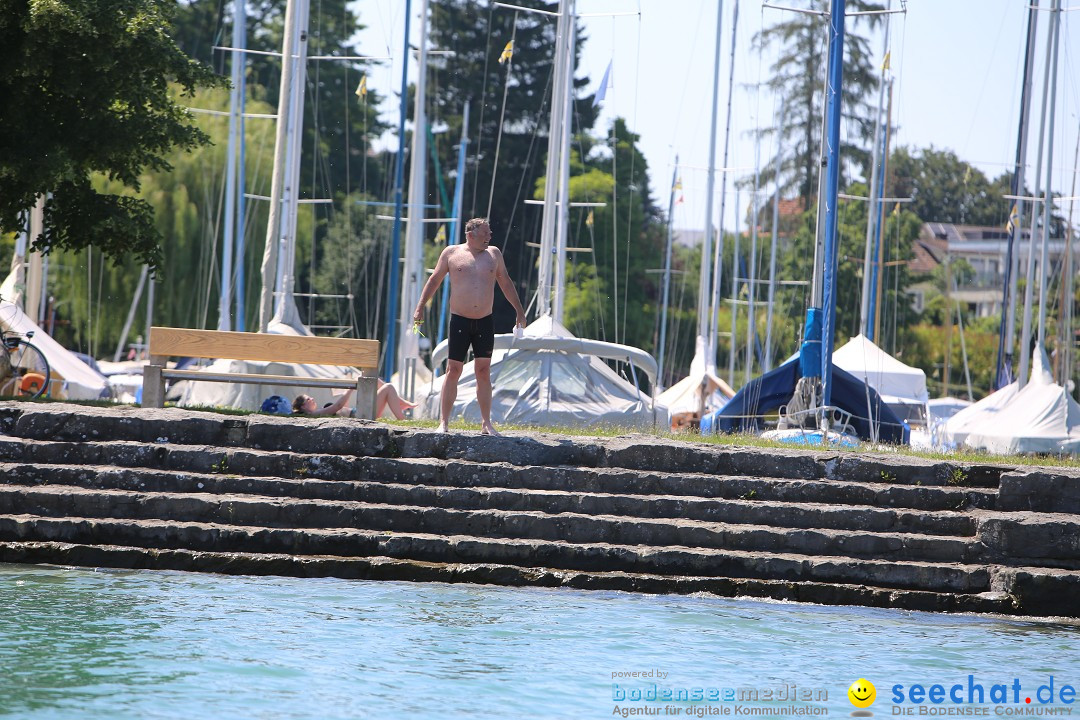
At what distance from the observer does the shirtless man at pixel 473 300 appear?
10.6 m

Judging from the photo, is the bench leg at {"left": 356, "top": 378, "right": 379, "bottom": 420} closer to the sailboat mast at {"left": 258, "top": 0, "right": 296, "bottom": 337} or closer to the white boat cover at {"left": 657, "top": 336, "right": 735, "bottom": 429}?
the sailboat mast at {"left": 258, "top": 0, "right": 296, "bottom": 337}

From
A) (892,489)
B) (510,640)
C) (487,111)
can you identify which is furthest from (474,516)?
(487,111)

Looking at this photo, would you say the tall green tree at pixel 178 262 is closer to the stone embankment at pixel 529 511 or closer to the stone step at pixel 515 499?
the stone embankment at pixel 529 511

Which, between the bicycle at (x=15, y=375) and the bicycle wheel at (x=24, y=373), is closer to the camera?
the bicycle at (x=15, y=375)

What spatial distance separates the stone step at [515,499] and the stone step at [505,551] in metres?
0.41

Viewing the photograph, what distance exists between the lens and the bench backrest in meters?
11.8

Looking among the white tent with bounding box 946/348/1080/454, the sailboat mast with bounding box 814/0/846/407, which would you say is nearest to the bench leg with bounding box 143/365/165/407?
the sailboat mast with bounding box 814/0/846/407

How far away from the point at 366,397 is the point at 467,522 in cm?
240

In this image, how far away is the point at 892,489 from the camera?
10.0m

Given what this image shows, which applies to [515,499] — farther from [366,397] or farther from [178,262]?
[178,262]

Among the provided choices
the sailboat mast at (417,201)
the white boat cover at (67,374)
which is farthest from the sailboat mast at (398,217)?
the white boat cover at (67,374)

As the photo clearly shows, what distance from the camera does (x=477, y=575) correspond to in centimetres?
929

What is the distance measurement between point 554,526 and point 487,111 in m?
46.0

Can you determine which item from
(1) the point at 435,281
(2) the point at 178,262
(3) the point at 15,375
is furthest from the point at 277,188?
(2) the point at 178,262
